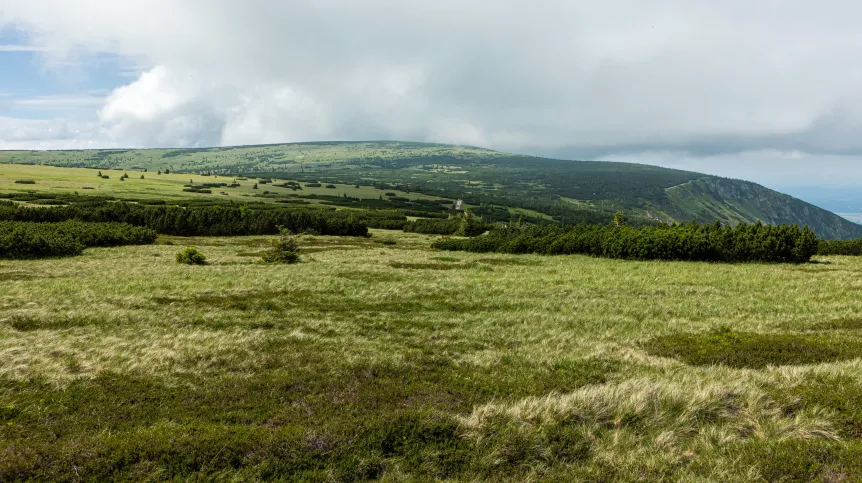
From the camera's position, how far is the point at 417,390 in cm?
1195

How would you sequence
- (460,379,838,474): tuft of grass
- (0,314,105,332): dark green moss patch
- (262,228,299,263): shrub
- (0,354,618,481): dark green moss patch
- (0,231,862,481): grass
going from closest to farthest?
(0,354,618,481): dark green moss patch
(0,231,862,481): grass
(460,379,838,474): tuft of grass
(0,314,105,332): dark green moss patch
(262,228,299,263): shrub

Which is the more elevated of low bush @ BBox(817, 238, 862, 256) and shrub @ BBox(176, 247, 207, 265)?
low bush @ BBox(817, 238, 862, 256)

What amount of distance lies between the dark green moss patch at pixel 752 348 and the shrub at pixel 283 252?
3901 centimetres

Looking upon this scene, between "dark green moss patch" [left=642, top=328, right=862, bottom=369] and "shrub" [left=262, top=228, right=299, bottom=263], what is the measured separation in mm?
39008

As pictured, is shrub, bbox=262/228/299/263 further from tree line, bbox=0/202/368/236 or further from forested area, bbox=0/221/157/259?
tree line, bbox=0/202/368/236

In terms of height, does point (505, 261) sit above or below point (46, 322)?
above

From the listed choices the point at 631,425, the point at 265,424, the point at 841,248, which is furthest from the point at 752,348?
the point at 841,248

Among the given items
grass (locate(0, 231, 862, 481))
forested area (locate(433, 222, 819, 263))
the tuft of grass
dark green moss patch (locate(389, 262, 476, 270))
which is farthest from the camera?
dark green moss patch (locate(389, 262, 476, 270))

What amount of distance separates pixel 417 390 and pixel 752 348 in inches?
496

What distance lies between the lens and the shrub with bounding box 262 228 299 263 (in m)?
48.3

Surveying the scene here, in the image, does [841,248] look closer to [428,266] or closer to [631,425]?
[428,266]

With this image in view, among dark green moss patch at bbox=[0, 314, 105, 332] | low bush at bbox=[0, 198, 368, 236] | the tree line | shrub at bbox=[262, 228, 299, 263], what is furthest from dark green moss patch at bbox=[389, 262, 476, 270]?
low bush at bbox=[0, 198, 368, 236]

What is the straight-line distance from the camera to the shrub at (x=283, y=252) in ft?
159

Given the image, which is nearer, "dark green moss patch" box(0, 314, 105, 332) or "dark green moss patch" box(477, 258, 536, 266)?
"dark green moss patch" box(0, 314, 105, 332)
